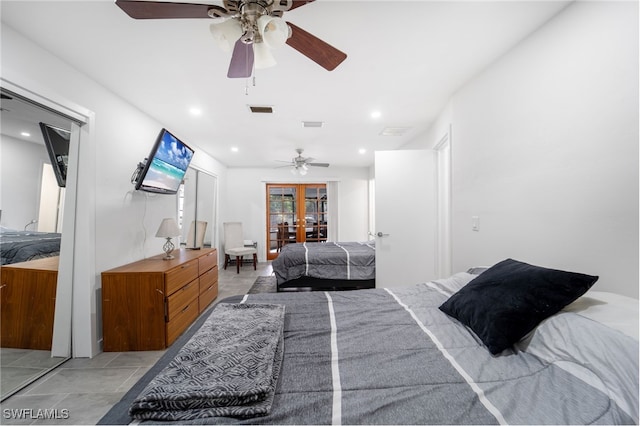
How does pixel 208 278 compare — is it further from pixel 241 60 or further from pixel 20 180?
pixel 241 60

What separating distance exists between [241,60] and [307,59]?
564 millimetres

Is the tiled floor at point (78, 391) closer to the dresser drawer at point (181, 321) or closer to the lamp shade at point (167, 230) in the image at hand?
the dresser drawer at point (181, 321)

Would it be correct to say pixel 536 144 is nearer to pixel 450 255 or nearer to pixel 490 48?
pixel 490 48

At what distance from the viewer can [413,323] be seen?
1.22m

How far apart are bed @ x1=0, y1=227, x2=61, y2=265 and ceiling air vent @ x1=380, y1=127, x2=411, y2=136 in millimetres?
3657

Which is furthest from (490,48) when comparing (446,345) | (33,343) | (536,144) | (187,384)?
(33,343)

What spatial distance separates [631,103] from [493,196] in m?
0.91

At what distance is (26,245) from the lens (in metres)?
1.98

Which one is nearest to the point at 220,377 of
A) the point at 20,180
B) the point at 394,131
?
the point at 20,180

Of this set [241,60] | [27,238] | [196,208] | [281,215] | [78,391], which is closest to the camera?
[241,60]

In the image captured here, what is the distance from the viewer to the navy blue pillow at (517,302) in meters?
0.95

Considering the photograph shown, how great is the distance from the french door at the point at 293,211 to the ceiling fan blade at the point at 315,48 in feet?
15.5

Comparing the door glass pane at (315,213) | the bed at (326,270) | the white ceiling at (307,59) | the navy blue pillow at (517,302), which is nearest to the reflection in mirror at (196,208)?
the white ceiling at (307,59)

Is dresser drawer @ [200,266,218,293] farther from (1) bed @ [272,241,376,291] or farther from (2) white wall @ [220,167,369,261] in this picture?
(2) white wall @ [220,167,369,261]
